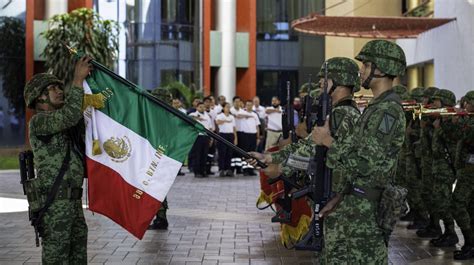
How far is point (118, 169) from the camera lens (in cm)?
685

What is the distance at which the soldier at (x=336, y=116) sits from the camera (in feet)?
18.5

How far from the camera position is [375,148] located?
532cm

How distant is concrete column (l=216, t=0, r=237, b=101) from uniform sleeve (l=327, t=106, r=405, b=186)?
3181 centimetres

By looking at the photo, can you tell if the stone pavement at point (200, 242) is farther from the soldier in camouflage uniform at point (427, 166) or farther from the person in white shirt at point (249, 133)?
the person in white shirt at point (249, 133)

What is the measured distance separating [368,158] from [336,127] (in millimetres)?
456

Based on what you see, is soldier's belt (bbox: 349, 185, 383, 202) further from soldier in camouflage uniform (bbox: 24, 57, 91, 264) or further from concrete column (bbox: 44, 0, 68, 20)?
concrete column (bbox: 44, 0, 68, 20)

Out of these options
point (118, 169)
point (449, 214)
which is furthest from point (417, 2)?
point (118, 169)

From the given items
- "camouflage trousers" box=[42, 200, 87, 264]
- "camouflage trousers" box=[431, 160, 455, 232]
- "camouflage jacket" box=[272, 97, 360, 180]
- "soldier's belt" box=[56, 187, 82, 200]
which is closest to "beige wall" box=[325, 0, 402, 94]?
"camouflage trousers" box=[431, 160, 455, 232]

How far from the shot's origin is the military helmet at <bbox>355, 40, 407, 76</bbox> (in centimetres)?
563

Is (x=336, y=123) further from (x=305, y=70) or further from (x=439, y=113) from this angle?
(x=305, y=70)

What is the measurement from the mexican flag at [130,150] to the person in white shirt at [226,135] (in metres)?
13.2

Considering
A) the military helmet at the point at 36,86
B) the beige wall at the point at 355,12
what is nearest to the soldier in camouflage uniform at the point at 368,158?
the military helmet at the point at 36,86

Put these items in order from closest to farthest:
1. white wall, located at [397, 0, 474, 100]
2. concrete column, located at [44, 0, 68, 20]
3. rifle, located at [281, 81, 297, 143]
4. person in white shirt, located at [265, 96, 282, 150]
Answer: rifle, located at [281, 81, 297, 143], white wall, located at [397, 0, 474, 100], person in white shirt, located at [265, 96, 282, 150], concrete column, located at [44, 0, 68, 20]

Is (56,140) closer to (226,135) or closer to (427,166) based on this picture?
(427,166)
